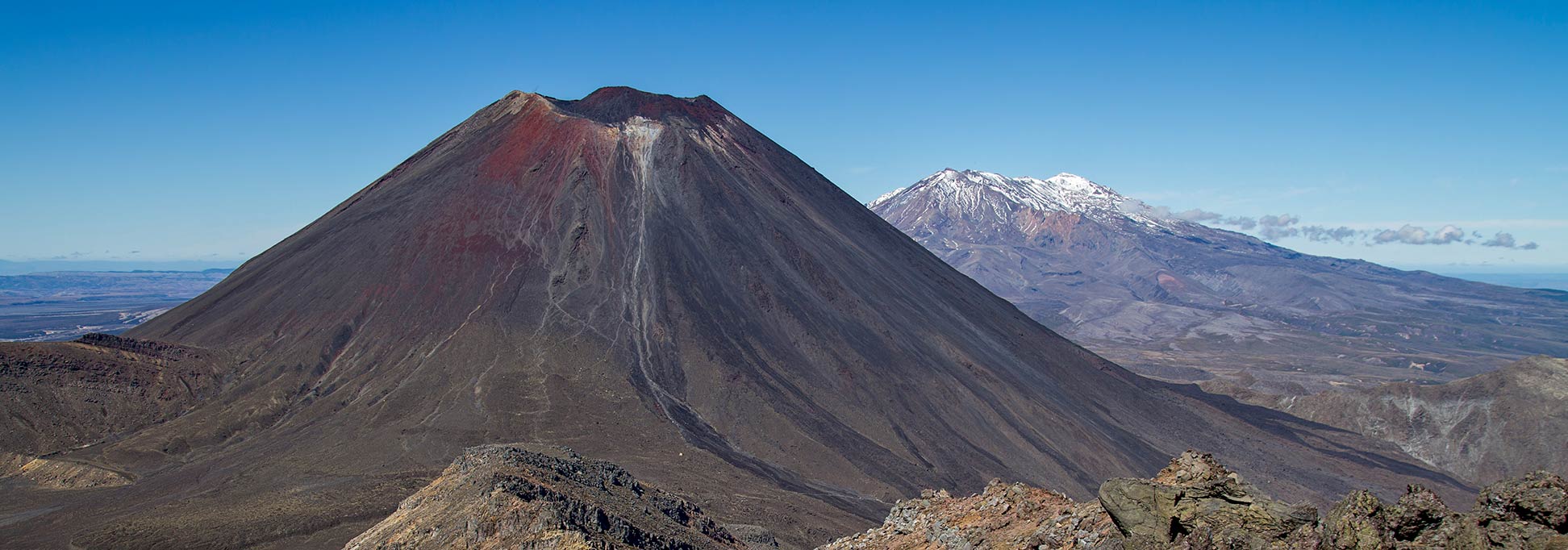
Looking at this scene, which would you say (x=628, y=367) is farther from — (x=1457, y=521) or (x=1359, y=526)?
(x=1457, y=521)

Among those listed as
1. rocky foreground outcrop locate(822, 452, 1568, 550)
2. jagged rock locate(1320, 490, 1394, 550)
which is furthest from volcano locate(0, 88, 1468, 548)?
jagged rock locate(1320, 490, 1394, 550)

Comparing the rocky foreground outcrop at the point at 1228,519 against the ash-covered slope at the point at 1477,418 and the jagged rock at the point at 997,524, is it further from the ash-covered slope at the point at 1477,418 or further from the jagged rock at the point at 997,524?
the ash-covered slope at the point at 1477,418

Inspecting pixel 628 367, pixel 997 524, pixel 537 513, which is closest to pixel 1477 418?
pixel 628 367

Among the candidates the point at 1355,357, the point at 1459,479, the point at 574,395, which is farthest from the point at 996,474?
the point at 1355,357

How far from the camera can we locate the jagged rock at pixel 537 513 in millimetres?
25062

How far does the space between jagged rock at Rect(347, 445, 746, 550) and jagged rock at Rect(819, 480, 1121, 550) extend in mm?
6559

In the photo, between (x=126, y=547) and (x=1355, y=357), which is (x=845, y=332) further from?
(x=1355, y=357)

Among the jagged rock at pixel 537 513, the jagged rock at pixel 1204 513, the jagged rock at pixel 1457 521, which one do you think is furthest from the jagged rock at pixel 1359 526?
the jagged rock at pixel 537 513

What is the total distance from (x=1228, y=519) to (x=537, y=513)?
58.6 feet

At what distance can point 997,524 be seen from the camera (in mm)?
20812

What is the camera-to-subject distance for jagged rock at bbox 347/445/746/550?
2506 centimetres

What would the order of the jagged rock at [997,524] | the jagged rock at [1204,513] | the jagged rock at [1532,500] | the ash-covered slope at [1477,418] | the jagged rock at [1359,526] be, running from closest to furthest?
the jagged rock at [1532,500]
the jagged rock at [1359,526]
the jagged rock at [1204,513]
the jagged rock at [997,524]
the ash-covered slope at [1477,418]

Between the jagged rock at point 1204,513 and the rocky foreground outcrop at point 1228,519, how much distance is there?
1 cm

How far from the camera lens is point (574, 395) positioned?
183 ft
